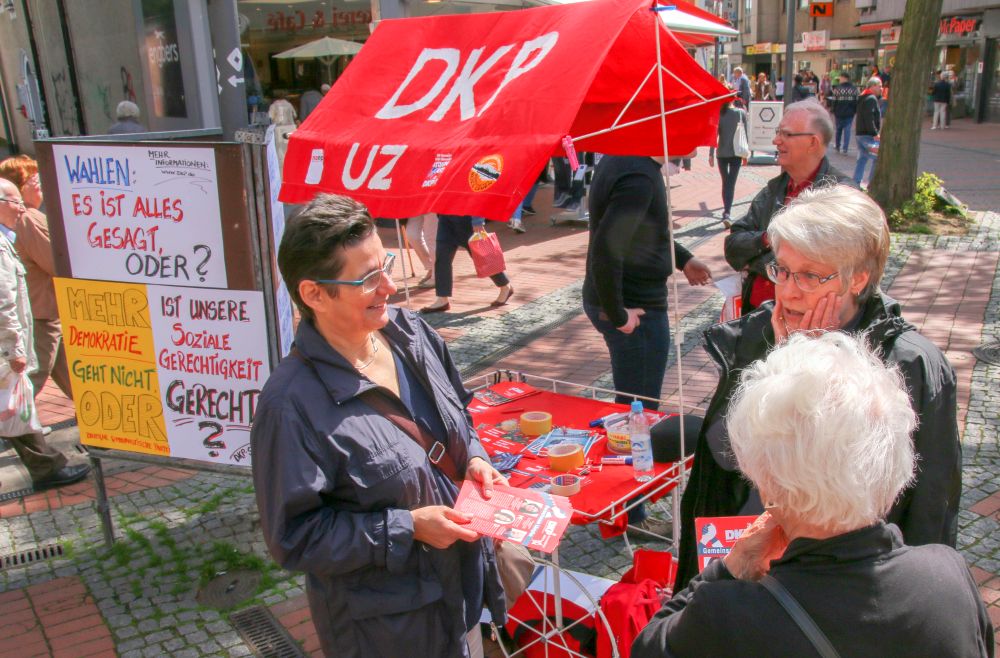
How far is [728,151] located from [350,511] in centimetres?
1064

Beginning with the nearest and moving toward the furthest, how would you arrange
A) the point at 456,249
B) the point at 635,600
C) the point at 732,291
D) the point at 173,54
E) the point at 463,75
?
the point at 635,600 < the point at 463,75 < the point at 732,291 < the point at 456,249 < the point at 173,54

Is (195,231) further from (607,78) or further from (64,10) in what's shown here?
(64,10)

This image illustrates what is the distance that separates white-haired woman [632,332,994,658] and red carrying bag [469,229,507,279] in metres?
6.25

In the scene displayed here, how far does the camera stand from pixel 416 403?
7.54 feet

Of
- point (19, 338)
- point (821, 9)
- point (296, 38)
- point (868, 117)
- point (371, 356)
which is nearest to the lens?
point (371, 356)

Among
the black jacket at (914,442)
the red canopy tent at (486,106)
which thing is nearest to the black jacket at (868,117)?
the red canopy tent at (486,106)

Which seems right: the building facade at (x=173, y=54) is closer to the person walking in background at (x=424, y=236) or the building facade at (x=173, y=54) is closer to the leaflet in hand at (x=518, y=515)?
the person walking in background at (x=424, y=236)

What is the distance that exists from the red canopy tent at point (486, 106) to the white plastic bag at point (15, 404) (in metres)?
2.16

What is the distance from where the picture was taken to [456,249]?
798cm

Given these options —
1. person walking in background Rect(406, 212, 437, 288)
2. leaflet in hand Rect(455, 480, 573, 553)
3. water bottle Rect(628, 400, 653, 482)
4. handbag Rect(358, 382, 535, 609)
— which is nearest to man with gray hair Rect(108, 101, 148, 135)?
person walking in background Rect(406, 212, 437, 288)

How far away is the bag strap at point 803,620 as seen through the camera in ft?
4.42

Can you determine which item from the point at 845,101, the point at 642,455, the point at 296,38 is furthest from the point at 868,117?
the point at 642,455

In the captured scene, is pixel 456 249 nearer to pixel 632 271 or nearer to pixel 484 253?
pixel 484 253

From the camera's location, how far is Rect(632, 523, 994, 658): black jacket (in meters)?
1.36
